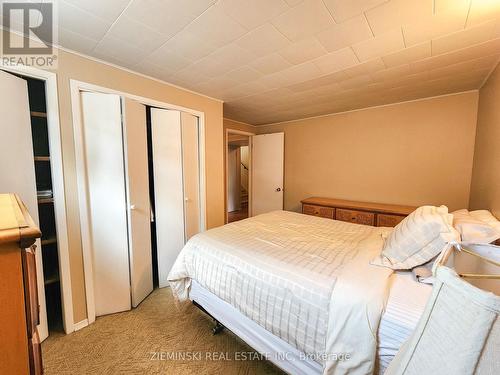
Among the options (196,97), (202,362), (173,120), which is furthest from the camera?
(196,97)

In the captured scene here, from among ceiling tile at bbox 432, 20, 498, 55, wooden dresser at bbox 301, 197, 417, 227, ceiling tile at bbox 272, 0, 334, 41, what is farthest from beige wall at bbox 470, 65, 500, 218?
ceiling tile at bbox 272, 0, 334, 41

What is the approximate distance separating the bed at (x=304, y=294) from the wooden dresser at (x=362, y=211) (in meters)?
1.14

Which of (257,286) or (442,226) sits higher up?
(442,226)

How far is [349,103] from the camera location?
9.77ft

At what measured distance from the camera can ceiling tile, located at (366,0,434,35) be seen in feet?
3.85

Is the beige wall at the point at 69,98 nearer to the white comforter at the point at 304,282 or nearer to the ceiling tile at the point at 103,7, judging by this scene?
the ceiling tile at the point at 103,7

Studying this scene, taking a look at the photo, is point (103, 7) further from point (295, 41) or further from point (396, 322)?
point (396, 322)

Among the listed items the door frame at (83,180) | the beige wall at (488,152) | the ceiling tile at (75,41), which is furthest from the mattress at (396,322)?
the ceiling tile at (75,41)

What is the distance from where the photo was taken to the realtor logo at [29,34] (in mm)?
1222

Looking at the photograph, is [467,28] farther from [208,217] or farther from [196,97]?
[208,217]

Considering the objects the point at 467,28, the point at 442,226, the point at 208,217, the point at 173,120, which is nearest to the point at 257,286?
the point at 442,226

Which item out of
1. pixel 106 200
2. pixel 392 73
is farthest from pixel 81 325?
pixel 392 73

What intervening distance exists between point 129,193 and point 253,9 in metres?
1.79

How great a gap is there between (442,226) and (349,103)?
2376mm
